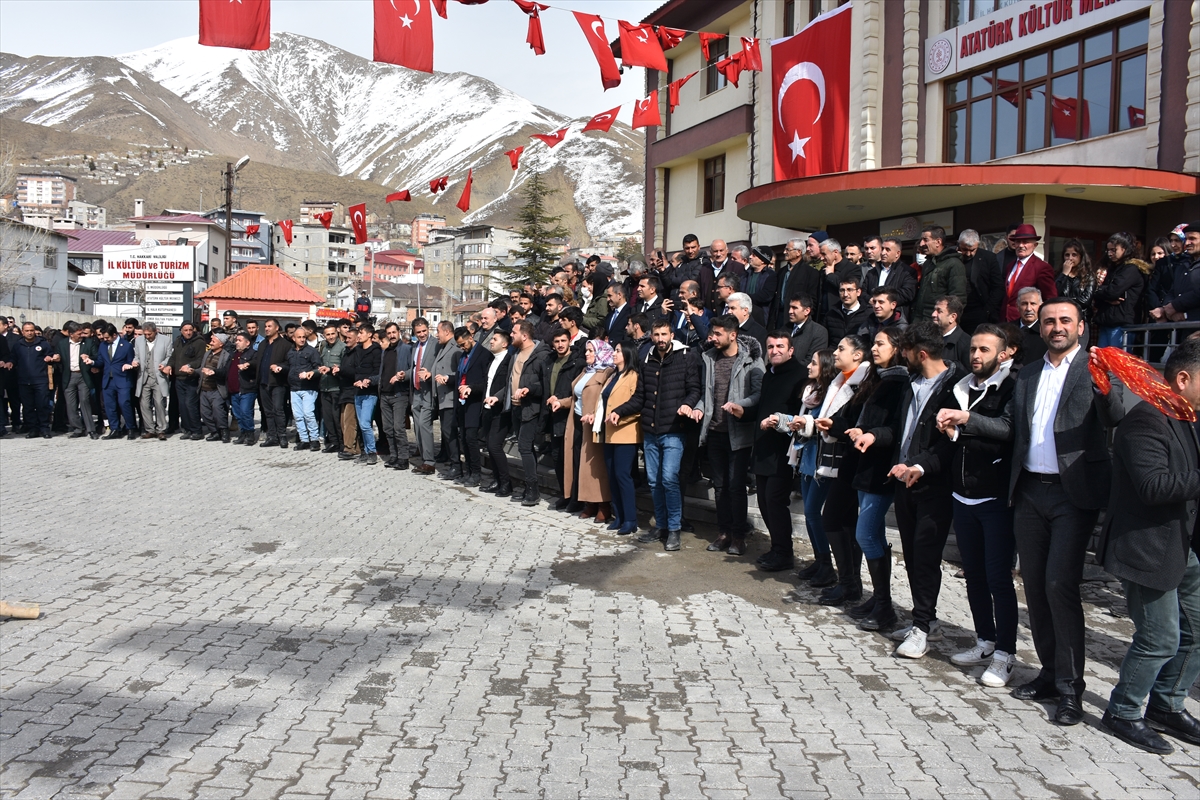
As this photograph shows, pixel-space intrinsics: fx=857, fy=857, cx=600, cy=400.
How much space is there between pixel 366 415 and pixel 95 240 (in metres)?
81.9

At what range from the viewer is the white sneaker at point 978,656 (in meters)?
5.16

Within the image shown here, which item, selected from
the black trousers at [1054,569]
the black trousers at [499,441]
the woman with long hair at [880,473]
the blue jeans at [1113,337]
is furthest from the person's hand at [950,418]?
the black trousers at [499,441]

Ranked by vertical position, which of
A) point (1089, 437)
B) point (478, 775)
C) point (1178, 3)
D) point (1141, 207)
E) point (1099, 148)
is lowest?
point (478, 775)

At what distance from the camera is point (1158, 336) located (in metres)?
8.85

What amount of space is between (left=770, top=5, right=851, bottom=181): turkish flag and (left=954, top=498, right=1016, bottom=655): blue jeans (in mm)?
13139

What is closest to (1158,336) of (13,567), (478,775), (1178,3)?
(1178,3)

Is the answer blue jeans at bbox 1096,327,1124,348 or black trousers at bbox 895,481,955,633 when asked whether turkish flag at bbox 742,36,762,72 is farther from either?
black trousers at bbox 895,481,955,633

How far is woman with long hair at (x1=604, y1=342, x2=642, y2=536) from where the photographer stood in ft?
28.0

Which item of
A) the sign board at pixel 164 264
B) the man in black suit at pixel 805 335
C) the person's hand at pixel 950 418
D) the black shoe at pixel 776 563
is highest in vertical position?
the sign board at pixel 164 264

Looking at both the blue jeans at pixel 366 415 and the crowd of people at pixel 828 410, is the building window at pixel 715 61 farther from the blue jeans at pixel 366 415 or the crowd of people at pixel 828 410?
the blue jeans at pixel 366 415

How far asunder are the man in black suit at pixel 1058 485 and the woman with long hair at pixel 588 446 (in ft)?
15.6

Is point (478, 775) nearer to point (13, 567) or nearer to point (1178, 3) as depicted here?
point (13, 567)

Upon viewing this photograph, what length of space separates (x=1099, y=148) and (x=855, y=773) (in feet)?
43.1

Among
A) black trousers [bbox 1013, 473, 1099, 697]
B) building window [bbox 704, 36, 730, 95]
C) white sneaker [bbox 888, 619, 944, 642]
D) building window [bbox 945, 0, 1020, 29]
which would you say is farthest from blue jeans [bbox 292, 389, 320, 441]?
building window [bbox 704, 36, 730, 95]
